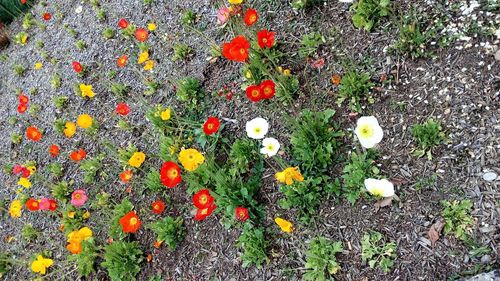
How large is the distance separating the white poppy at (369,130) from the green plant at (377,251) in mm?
598

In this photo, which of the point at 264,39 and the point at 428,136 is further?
the point at 264,39

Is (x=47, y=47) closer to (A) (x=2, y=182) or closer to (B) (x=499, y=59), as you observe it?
(A) (x=2, y=182)

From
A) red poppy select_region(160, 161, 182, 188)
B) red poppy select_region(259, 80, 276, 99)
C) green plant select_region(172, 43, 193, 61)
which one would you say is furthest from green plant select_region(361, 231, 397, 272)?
green plant select_region(172, 43, 193, 61)

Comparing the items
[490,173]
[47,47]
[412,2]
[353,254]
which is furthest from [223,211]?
[47,47]

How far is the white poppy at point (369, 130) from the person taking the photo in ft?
8.89

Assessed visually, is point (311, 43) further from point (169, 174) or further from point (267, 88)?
point (169, 174)

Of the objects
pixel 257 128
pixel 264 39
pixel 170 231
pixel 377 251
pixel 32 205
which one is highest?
pixel 264 39

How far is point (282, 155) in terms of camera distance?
3412mm

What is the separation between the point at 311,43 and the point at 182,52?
134 centimetres

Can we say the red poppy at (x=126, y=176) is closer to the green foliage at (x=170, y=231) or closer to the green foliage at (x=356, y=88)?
the green foliage at (x=170, y=231)

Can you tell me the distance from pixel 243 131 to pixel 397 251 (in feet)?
5.02

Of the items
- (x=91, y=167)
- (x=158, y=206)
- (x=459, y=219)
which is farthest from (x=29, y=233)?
(x=459, y=219)

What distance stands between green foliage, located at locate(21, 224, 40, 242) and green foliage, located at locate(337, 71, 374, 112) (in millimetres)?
3065

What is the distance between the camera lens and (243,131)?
3699 millimetres
